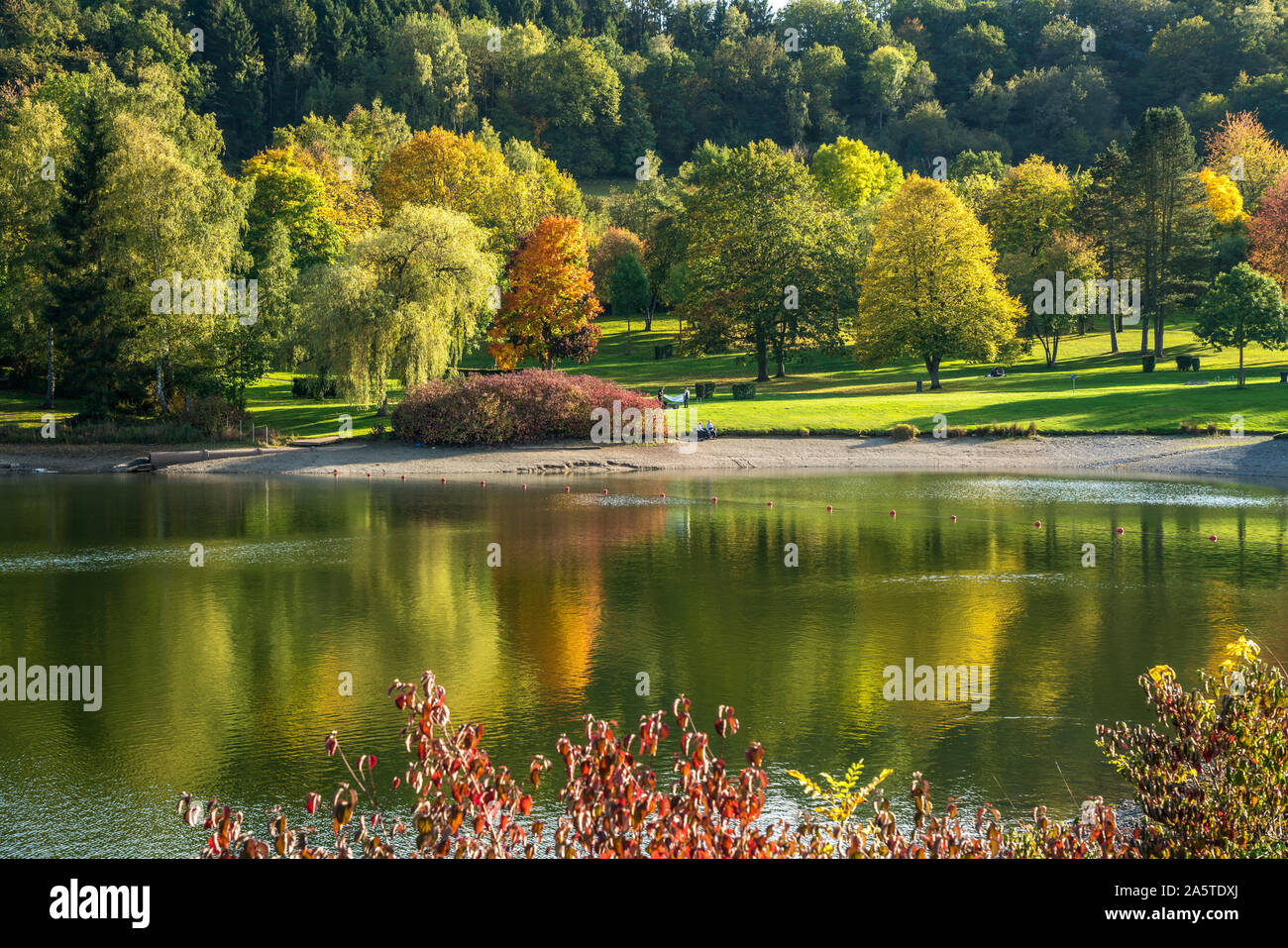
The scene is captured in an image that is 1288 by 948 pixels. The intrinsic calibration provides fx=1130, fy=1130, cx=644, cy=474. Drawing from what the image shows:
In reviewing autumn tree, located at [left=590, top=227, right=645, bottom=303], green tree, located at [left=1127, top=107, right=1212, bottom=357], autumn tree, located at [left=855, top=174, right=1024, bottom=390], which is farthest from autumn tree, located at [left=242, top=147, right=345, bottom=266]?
green tree, located at [left=1127, top=107, right=1212, bottom=357]

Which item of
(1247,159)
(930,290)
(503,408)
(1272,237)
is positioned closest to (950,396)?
(930,290)

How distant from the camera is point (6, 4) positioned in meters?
123

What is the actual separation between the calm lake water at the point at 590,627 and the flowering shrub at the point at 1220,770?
13.8ft

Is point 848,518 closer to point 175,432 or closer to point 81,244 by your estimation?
point 175,432

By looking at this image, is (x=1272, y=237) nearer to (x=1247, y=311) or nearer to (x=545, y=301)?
(x=1247, y=311)

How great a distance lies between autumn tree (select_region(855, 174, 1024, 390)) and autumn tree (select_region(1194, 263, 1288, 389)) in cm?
1204

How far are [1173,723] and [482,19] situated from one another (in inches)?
6953

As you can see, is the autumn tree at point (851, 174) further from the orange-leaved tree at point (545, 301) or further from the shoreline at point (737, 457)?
the shoreline at point (737, 457)

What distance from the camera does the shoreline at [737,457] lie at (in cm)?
5050

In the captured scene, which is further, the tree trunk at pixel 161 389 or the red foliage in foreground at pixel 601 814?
the tree trunk at pixel 161 389

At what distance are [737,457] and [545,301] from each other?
23828mm

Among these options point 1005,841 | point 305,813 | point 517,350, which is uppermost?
point 517,350

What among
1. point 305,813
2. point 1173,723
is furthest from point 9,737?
point 1173,723

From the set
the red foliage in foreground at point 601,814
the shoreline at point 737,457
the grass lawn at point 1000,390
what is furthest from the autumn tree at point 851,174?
the red foliage in foreground at point 601,814
